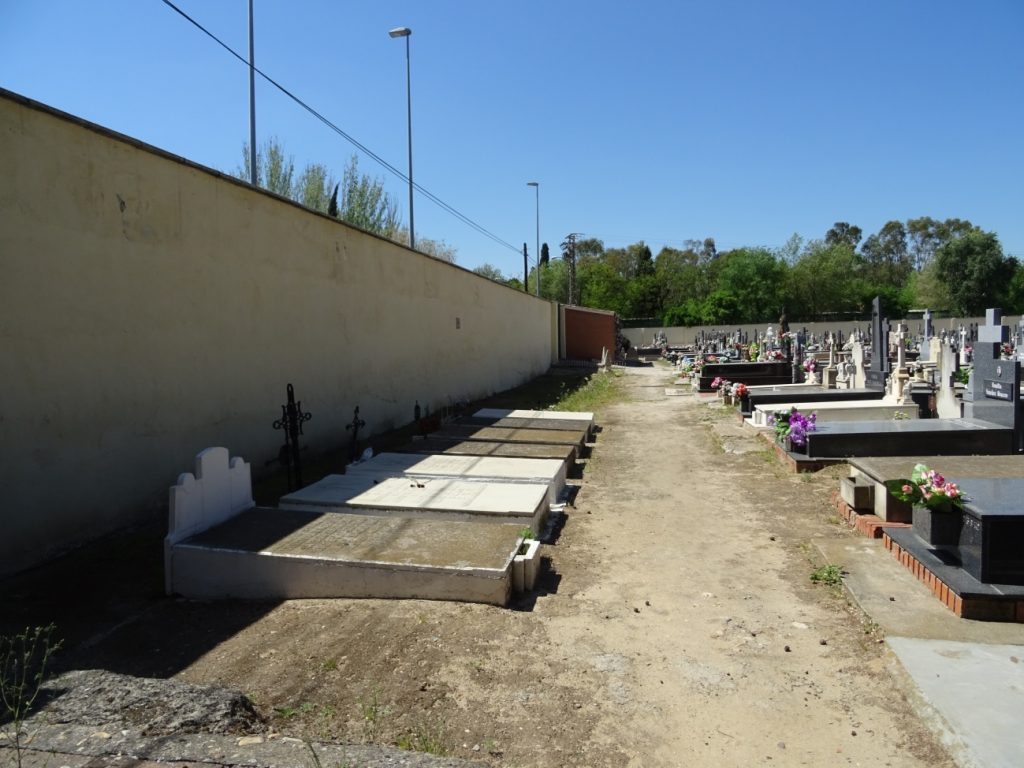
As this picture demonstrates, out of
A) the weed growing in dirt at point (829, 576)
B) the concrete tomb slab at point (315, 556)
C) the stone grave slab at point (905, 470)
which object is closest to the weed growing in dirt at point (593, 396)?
the stone grave slab at point (905, 470)

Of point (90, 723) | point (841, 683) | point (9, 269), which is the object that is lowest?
point (841, 683)

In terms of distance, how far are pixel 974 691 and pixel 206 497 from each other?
4551 mm

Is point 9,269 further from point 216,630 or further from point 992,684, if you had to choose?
point 992,684

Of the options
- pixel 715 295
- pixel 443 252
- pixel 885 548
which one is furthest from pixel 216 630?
pixel 715 295

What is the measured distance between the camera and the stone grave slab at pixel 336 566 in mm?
4066

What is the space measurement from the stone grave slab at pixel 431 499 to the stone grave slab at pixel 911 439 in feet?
13.3

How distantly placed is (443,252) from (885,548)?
119 ft

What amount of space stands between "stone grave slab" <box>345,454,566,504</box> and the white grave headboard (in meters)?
1.62

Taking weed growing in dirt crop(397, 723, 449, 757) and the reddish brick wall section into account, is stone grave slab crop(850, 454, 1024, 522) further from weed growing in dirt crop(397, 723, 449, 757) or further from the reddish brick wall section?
the reddish brick wall section

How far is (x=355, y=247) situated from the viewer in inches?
405

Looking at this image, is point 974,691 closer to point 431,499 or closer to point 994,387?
point 431,499

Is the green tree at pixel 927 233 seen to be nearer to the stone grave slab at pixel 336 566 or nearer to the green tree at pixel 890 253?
the green tree at pixel 890 253

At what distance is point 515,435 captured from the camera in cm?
943

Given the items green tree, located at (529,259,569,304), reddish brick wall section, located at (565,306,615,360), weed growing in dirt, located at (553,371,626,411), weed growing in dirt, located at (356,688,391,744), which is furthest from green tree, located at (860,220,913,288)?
weed growing in dirt, located at (356,688,391,744)
